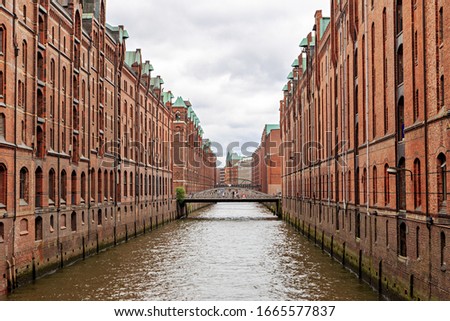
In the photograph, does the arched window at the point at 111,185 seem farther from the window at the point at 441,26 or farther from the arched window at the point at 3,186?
the window at the point at 441,26

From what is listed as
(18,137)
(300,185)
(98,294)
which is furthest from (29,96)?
(300,185)

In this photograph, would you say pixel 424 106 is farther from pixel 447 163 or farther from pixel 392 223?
pixel 392 223

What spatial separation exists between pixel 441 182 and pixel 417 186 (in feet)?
7.32

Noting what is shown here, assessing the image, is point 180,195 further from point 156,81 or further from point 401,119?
point 401,119

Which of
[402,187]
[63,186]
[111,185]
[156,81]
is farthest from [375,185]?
[156,81]

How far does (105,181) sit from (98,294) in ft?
62.6

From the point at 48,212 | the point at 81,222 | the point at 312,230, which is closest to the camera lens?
the point at 48,212

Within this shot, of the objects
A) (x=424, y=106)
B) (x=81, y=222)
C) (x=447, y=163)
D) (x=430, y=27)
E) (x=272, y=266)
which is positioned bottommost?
(x=272, y=266)

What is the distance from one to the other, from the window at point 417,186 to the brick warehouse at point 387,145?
37mm

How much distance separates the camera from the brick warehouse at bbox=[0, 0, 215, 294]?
22672 millimetres

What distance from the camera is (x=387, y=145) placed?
2261 cm

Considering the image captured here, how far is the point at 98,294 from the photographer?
75.6 feet

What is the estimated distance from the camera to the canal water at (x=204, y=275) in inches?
900

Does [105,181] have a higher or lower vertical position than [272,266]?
higher
